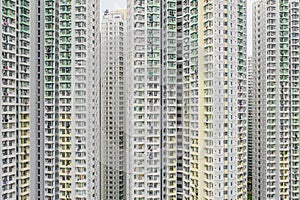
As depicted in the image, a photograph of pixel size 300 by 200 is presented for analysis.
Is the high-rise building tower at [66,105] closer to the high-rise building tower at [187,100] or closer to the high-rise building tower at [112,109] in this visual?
the high-rise building tower at [187,100]

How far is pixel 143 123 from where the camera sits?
4598 mm

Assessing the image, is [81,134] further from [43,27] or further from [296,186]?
[296,186]

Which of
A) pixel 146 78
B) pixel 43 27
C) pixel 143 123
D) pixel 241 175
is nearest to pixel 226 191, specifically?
pixel 241 175

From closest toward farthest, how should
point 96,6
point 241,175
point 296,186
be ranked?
point 241,175, point 96,6, point 296,186

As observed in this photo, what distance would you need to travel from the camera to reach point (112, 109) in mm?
5867

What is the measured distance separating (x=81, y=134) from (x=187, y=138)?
1511 millimetres

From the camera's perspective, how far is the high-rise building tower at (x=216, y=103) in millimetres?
3930

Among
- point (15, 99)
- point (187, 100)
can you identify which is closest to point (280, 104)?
point (187, 100)

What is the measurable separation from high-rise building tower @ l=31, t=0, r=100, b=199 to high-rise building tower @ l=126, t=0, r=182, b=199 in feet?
1.96

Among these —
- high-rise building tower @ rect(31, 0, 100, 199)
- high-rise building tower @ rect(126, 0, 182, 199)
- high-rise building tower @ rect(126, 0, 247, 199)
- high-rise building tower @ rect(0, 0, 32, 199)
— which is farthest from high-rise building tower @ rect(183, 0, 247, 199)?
high-rise building tower @ rect(0, 0, 32, 199)

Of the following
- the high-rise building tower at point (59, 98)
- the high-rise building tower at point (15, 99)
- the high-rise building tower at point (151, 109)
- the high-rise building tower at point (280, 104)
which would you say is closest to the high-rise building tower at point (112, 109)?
the high-rise building tower at point (151, 109)

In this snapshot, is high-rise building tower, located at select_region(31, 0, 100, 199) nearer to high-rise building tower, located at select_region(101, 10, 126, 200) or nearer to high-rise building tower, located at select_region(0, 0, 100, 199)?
high-rise building tower, located at select_region(0, 0, 100, 199)

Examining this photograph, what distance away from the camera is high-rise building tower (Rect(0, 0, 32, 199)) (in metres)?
3.88

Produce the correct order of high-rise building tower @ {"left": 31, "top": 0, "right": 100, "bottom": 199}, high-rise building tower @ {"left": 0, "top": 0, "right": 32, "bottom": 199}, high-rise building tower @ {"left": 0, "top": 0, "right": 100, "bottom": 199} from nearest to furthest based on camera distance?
high-rise building tower @ {"left": 0, "top": 0, "right": 32, "bottom": 199} < high-rise building tower @ {"left": 0, "top": 0, "right": 100, "bottom": 199} < high-rise building tower @ {"left": 31, "top": 0, "right": 100, "bottom": 199}
